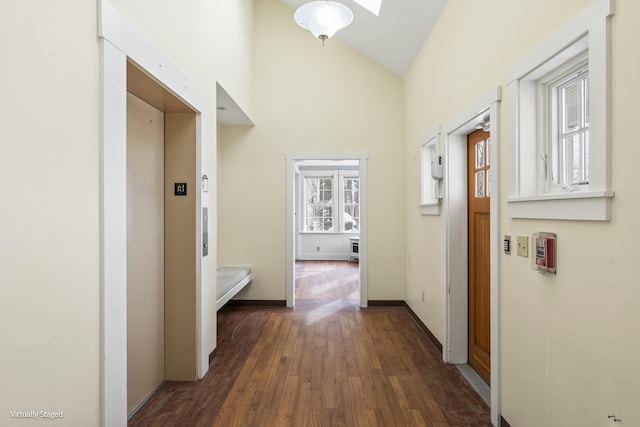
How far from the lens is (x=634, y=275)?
112 centimetres

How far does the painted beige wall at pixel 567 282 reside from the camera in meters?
1.14

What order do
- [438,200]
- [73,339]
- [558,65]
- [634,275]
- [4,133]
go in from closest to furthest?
[4,133], [634,275], [73,339], [558,65], [438,200]

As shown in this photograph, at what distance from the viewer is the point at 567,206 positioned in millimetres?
1409

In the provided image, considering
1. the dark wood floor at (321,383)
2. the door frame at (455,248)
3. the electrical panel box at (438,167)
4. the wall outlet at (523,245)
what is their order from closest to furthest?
the wall outlet at (523,245) → the dark wood floor at (321,383) → the door frame at (455,248) → the electrical panel box at (438,167)

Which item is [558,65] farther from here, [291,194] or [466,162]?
[291,194]

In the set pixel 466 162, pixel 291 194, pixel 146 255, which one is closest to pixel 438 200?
pixel 466 162

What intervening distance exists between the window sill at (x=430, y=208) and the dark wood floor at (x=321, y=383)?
4.07ft

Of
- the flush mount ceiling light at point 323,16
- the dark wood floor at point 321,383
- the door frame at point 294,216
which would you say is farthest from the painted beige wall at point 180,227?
the door frame at point 294,216

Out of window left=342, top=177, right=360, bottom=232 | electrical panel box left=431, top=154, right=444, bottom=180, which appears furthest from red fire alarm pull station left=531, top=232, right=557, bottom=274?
window left=342, top=177, right=360, bottom=232

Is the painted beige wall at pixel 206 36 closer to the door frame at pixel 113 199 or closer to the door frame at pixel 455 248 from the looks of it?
the door frame at pixel 113 199

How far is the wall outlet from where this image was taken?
174 cm

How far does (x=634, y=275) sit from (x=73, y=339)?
1.91m

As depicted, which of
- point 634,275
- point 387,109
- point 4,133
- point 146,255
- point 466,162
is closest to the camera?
point 4,133

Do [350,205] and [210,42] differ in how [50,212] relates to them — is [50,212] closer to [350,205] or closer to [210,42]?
[210,42]
